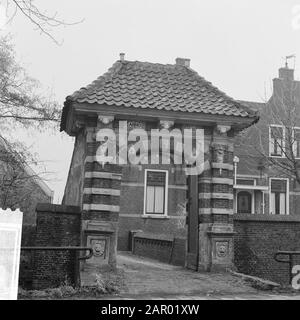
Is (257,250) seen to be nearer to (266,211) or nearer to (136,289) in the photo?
(136,289)

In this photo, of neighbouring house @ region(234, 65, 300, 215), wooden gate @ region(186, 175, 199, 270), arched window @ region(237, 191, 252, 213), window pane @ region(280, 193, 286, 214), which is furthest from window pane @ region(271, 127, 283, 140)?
wooden gate @ region(186, 175, 199, 270)

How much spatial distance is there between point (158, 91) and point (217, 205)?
12.1 feet

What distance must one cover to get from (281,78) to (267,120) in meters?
3.40

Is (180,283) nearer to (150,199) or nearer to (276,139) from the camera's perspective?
(276,139)

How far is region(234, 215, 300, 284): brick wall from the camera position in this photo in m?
14.5

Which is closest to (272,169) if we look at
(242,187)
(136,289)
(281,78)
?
(242,187)

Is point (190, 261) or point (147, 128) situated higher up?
point (147, 128)

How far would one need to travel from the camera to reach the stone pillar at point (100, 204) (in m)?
12.7

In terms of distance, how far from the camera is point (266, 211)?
28.0 meters

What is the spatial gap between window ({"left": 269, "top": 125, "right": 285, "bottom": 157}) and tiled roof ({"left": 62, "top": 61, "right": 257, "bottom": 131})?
592cm

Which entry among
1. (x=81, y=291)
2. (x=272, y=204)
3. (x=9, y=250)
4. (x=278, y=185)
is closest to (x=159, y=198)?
(x=272, y=204)

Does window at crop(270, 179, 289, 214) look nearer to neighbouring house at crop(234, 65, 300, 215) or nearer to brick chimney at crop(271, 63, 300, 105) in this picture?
neighbouring house at crop(234, 65, 300, 215)

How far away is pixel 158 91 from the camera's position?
47.9ft

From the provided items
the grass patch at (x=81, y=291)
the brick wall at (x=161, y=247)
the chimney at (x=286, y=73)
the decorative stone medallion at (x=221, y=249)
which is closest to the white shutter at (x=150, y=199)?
the brick wall at (x=161, y=247)
